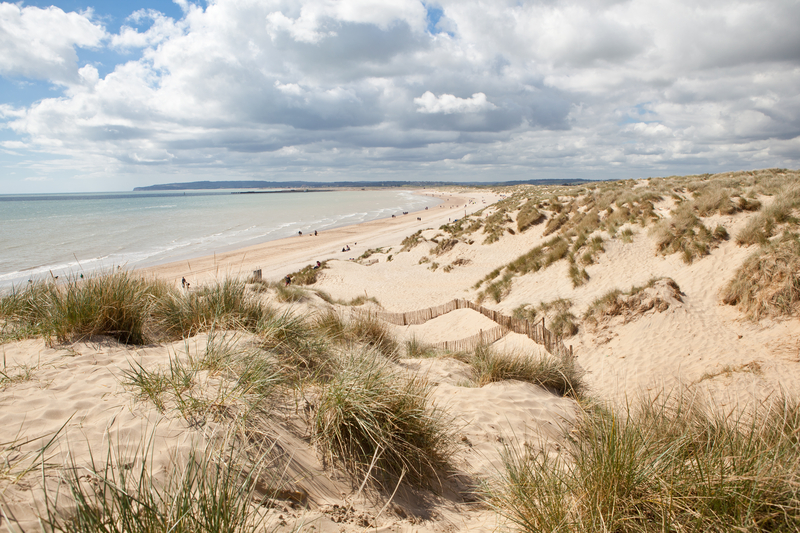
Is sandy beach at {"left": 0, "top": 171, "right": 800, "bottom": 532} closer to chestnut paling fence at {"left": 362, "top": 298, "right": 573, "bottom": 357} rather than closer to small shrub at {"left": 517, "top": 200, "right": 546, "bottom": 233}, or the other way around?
chestnut paling fence at {"left": 362, "top": 298, "right": 573, "bottom": 357}

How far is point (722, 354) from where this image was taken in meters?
8.59

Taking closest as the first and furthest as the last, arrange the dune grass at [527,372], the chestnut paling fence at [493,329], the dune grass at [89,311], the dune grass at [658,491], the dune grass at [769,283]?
the dune grass at [658,491], the dune grass at [89,311], the dune grass at [527,372], the dune grass at [769,283], the chestnut paling fence at [493,329]

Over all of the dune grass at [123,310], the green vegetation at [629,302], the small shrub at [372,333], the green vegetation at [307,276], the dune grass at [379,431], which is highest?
the dune grass at [123,310]

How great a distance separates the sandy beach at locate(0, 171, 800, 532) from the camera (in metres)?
2.96

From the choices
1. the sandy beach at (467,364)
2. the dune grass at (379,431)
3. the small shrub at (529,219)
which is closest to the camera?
the sandy beach at (467,364)

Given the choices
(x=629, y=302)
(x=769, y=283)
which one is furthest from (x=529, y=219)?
(x=769, y=283)

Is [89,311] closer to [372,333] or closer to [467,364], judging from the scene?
[372,333]

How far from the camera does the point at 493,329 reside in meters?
10.9

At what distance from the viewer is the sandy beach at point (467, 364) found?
2.96m

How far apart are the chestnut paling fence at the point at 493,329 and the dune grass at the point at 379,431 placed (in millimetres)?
4124

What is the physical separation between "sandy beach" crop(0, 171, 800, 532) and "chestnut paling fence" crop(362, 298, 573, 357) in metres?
0.17

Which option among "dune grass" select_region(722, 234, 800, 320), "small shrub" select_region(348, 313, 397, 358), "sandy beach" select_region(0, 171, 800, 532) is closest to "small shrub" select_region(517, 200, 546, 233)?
"sandy beach" select_region(0, 171, 800, 532)

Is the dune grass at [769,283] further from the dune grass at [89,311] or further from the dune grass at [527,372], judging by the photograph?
the dune grass at [89,311]

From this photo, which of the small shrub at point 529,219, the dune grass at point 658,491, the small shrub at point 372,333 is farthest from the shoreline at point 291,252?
the dune grass at point 658,491
